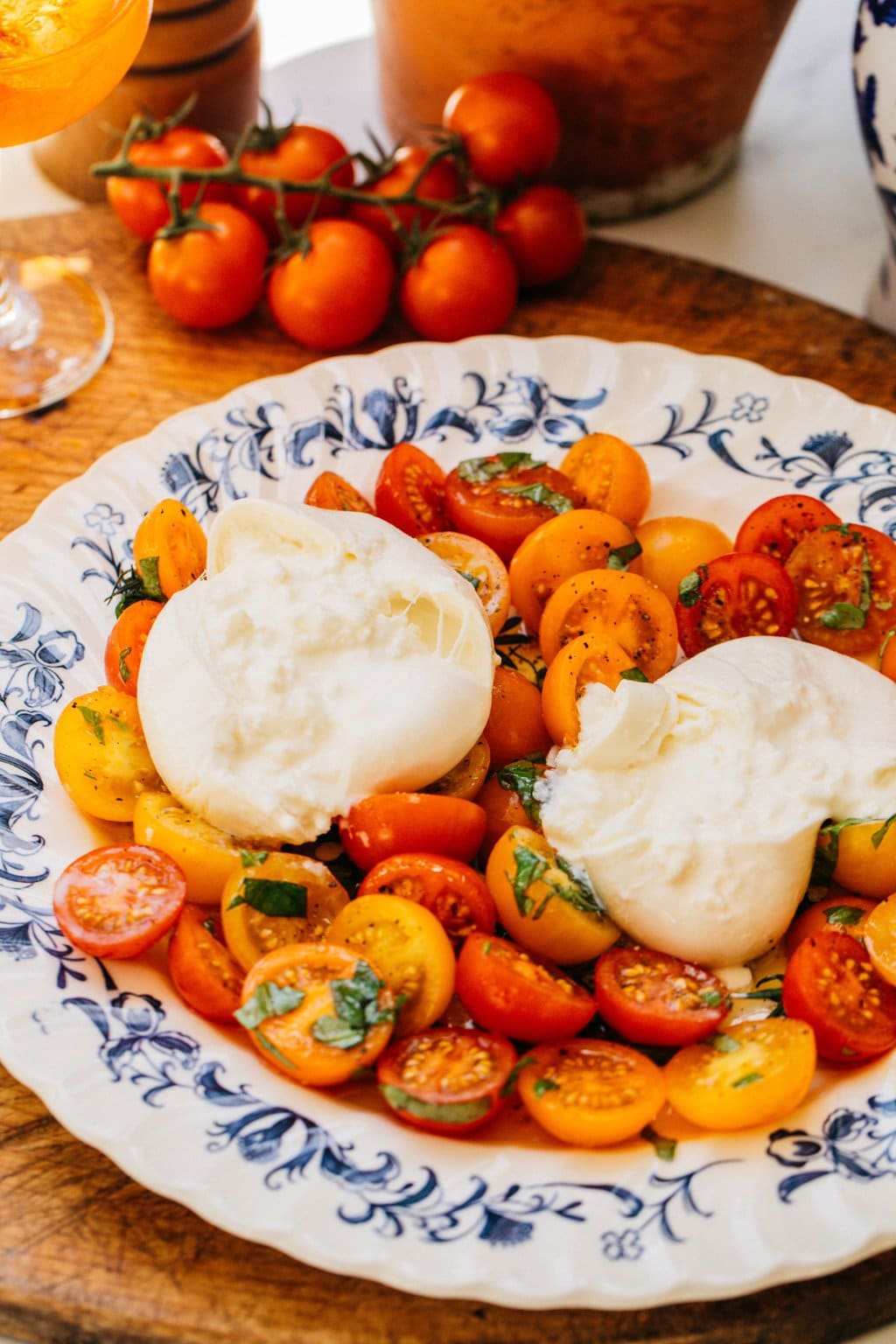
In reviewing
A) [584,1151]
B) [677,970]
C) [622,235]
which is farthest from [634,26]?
[584,1151]

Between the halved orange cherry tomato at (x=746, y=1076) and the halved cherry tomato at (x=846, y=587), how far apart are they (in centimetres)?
80

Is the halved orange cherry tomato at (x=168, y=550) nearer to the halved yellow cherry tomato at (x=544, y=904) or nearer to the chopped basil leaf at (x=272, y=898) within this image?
the chopped basil leaf at (x=272, y=898)

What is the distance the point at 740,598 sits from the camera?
233cm

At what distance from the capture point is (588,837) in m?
2.00

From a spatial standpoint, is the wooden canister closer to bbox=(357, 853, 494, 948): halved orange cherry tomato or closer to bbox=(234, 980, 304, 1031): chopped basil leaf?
bbox=(357, 853, 494, 948): halved orange cherry tomato

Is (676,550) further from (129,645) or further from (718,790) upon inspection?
(129,645)

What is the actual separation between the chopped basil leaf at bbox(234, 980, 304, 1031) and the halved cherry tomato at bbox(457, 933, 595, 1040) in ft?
0.76

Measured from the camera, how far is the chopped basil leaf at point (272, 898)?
1.89m

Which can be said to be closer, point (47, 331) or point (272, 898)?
point (272, 898)

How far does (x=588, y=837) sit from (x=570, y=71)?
2068 millimetres

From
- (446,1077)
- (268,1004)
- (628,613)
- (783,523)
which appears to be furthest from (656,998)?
(783,523)

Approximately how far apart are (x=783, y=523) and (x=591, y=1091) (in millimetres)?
1152

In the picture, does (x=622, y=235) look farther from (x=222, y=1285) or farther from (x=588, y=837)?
(x=222, y=1285)

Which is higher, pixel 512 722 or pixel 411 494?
pixel 411 494
